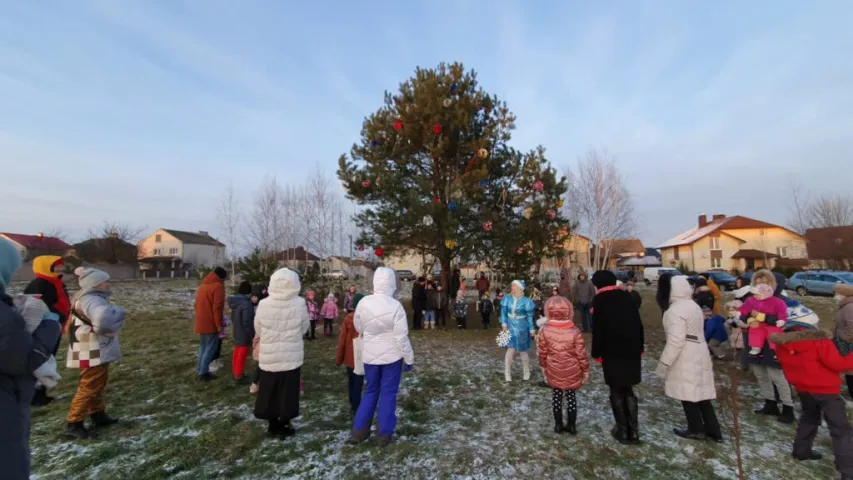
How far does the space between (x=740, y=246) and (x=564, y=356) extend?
52746mm

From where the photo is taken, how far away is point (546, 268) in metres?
28.1

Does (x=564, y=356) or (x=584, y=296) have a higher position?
(x=584, y=296)

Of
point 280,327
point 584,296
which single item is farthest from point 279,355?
point 584,296

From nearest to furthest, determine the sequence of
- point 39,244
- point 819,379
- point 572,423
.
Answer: point 819,379, point 572,423, point 39,244

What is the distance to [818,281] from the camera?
22.1 m

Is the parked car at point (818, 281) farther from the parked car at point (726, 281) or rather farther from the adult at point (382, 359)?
the adult at point (382, 359)

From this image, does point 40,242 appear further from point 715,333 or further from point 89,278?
point 715,333

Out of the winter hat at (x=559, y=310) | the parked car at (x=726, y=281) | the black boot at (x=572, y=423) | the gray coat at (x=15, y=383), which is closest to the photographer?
the gray coat at (x=15, y=383)

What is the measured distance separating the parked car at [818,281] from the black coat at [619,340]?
25.8 m

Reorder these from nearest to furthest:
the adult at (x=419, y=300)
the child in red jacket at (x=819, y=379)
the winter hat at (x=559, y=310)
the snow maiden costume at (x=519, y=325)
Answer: the child in red jacket at (x=819, y=379) → the winter hat at (x=559, y=310) → the snow maiden costume at (x=519, y=325) → the adult at (x=419, y=300)

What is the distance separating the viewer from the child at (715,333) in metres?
7.98

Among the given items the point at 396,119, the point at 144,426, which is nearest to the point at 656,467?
the point at 144,426

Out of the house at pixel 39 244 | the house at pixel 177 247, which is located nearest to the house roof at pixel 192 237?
the house at pixel 177 247

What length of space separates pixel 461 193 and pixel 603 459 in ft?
28.0
